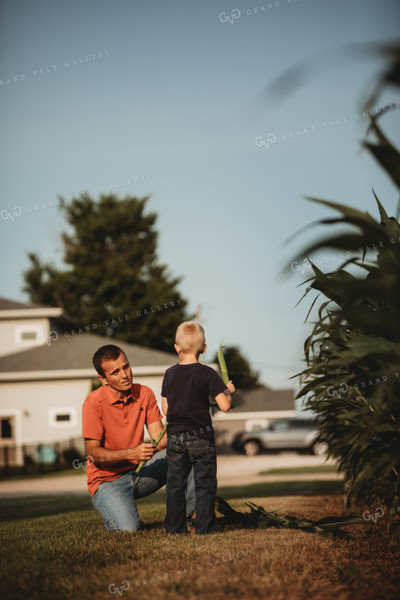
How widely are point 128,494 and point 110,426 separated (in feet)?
1.70

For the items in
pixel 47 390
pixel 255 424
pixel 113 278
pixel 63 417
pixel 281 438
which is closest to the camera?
pixel 63 417

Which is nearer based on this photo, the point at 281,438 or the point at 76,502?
the point at 76,502

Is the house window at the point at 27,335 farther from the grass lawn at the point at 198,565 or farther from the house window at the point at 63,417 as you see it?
the grass lawn at the point at 198,565

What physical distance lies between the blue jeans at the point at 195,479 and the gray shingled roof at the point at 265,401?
34.1 metres

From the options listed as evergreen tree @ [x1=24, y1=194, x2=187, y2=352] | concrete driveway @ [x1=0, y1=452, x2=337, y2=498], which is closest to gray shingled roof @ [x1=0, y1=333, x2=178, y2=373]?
concrete driveway @ [x1=0, y1=452, x2=337, y2=498]

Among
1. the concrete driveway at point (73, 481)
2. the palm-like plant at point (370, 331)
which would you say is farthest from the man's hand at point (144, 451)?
the concrete driveway at point (73, 481)

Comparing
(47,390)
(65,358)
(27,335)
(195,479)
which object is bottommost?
(195,479)

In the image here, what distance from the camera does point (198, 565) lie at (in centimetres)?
336

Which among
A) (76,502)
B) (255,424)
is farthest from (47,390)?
(76,502)

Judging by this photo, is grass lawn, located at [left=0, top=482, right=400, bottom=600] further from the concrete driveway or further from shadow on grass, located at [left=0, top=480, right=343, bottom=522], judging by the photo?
the concrete driveway

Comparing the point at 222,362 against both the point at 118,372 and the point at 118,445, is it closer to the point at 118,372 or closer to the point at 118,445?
the point at 118,372

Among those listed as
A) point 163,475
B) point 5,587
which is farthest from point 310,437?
point 5,587

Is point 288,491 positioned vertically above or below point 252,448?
above

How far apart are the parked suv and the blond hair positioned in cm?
2477
